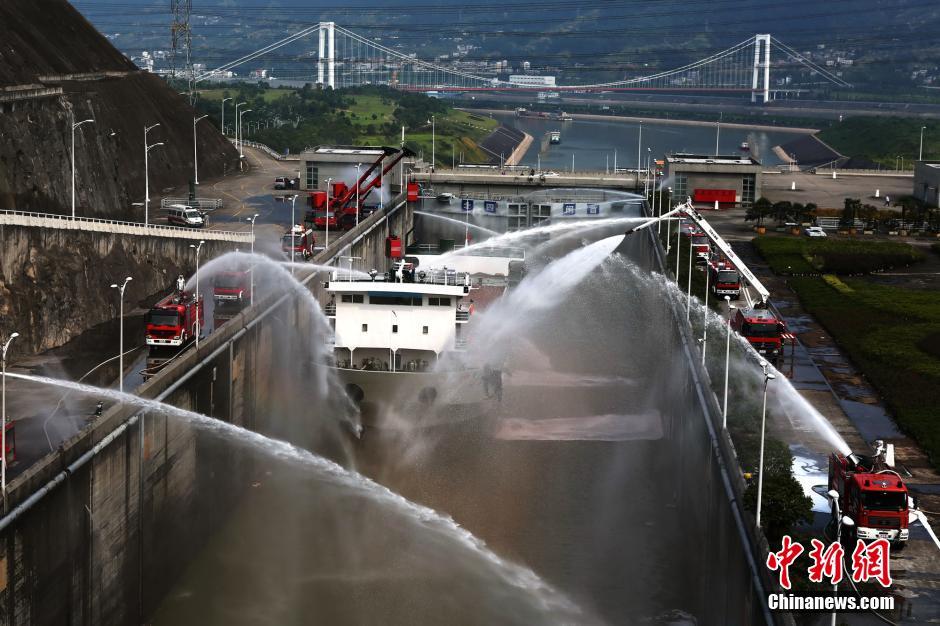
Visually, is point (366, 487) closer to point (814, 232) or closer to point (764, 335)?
point (764, 335)

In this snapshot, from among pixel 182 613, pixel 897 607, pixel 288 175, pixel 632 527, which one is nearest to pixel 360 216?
pixel 288 175

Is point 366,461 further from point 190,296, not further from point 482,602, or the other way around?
point 482,602

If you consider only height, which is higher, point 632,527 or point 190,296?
point 190,296

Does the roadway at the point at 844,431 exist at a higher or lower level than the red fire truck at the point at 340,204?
lower

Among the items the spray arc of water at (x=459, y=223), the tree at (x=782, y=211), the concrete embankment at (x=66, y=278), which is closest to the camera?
the concrete embankment at (x=66, y=278)

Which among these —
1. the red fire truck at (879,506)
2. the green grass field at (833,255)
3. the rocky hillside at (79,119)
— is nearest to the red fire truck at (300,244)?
the rocky hillside at (79,119)

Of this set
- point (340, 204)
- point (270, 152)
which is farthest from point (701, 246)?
point (270, 152)

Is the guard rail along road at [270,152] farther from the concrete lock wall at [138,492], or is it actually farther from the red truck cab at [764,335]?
the red truck cab at [764,335]
